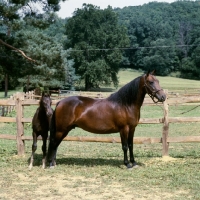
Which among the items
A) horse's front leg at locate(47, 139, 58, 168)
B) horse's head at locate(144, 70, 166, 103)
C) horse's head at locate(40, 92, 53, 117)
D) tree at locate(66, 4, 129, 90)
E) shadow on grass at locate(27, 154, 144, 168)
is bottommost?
shadow on grass at locate(27, 154, 144, 168)

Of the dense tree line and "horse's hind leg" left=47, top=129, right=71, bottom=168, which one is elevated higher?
the dense tree line

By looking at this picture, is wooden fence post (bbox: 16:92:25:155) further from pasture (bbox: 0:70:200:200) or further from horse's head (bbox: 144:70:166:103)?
horse's head (bbox: 144:70:166:103)

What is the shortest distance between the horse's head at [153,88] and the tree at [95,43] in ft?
150

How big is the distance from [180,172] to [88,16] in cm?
5300

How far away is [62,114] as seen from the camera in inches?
269

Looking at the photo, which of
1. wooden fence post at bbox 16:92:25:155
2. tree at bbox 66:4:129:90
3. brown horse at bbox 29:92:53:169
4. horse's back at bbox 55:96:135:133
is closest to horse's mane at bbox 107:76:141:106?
horse's back at bbox 55:96:135:133

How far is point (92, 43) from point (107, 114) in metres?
50.4

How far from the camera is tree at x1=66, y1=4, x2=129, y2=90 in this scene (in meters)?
53.5

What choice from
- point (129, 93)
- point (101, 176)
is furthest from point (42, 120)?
point (129, 93)

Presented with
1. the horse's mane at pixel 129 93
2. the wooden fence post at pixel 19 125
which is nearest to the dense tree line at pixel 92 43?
the wooden fence post at pixel 19 125

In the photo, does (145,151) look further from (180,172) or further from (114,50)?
(114,50)

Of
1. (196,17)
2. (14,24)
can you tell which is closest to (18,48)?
(14,24)

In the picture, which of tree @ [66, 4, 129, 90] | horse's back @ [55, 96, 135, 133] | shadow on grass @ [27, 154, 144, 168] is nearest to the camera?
horse's back @ [55, 96, 135, 133]

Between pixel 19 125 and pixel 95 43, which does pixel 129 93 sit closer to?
pixel 19 125
